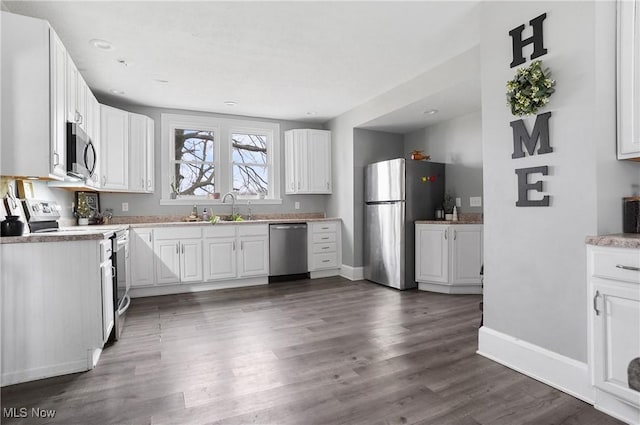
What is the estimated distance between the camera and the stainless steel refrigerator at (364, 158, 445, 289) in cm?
427

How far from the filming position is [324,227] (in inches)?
202

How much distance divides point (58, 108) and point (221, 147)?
9.11 ft

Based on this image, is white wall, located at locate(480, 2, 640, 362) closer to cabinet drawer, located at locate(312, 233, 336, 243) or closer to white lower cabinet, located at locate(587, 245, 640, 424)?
white lower cabinet, located at locate(587, 245, 640, 424)

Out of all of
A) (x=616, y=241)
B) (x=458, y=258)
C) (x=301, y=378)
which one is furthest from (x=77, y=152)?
(x=458, y=258)

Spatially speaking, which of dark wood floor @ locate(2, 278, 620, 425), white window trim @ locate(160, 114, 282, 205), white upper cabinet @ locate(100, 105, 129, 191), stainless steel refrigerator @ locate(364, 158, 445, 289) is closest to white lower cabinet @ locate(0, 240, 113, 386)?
dark wood floor @ locate(2, 278, 620, 425)

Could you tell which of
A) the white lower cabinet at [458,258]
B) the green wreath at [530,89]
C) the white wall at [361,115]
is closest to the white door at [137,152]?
the white wall at [361,115]

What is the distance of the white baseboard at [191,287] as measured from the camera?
4074mm

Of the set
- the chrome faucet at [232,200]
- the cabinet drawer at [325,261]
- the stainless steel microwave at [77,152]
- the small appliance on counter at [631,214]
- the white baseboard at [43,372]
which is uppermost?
the stainless steel microwave at [77,152]

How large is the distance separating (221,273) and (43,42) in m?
2.98

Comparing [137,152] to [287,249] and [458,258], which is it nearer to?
[287,249]

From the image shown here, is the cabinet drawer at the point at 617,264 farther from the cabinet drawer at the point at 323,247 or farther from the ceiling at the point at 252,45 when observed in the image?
the cabinet drawer at the point at 323,247

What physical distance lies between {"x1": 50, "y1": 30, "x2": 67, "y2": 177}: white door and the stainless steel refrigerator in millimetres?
3439

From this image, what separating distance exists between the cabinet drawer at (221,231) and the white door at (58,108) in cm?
193

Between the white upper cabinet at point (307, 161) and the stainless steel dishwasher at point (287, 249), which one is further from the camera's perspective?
the white upper cabinet at point (307, 161)
